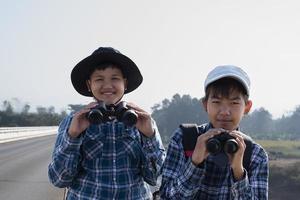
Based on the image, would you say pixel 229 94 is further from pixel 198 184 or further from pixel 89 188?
pixel 89 188

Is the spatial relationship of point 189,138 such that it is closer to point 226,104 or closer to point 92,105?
point 226,104

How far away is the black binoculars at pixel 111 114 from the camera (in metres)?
3.23

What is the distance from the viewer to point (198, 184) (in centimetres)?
277

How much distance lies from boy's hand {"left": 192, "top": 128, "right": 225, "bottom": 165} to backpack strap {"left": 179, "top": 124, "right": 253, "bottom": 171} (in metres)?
0.13

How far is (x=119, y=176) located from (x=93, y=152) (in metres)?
0.25

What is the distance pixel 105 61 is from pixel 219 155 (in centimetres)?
126

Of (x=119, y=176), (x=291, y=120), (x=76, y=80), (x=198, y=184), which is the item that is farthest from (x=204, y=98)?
(x=291, y=120)

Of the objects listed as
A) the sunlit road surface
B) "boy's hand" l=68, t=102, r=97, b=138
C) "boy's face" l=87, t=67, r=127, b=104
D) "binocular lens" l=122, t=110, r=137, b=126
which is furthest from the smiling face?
the sunlit road surface

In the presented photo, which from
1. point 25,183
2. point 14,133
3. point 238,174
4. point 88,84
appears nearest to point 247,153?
point 238,174

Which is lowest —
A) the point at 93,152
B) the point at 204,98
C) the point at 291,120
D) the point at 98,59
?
the point at 291,120

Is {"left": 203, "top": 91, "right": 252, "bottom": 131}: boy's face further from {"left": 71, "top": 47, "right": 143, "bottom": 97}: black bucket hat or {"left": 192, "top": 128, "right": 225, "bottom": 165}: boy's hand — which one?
{"left": 71, "top": 47, "right": 143, "bottom": 97}: black bucket hat

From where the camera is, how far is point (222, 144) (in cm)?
264

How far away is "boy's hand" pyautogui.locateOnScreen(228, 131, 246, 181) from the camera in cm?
269

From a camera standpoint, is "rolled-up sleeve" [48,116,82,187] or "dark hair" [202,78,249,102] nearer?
"dark hair" [202,78,249,102]
